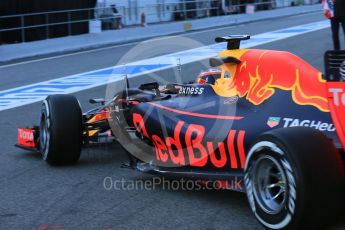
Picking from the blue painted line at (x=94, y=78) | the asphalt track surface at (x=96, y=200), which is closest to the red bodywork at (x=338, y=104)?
the asphalt track surface at (x=96, y=200)

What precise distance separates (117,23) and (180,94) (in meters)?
19.5

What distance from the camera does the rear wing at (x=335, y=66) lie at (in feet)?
13.9

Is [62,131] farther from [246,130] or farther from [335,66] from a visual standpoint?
[335,66]

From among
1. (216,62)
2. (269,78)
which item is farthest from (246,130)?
(216,62)

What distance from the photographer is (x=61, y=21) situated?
72.0 feet

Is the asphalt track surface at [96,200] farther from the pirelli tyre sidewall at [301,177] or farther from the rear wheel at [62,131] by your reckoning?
the pirelli tyre sidewall at [301,177]

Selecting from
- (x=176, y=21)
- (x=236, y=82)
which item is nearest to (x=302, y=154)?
(x=236, y=82)

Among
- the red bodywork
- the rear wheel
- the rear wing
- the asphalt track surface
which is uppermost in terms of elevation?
the rear wing

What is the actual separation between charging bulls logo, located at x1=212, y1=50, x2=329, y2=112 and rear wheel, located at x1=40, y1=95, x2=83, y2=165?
168cm

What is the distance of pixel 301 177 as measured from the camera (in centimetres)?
370

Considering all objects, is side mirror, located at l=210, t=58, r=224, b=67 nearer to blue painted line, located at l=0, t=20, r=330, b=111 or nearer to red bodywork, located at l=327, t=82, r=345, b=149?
red bodywork, located at l=327, t=82, r=345, b=149

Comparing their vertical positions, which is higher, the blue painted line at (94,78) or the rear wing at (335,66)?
the rear wing at (335,66)

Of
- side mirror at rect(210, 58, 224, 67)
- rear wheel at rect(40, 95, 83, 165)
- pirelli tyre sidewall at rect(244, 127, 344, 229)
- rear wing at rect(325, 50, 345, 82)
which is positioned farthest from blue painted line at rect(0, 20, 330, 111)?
pirelli tyre sidewall at rect(244, 127, 344, 229)

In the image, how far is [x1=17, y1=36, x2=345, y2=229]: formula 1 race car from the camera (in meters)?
3.78
